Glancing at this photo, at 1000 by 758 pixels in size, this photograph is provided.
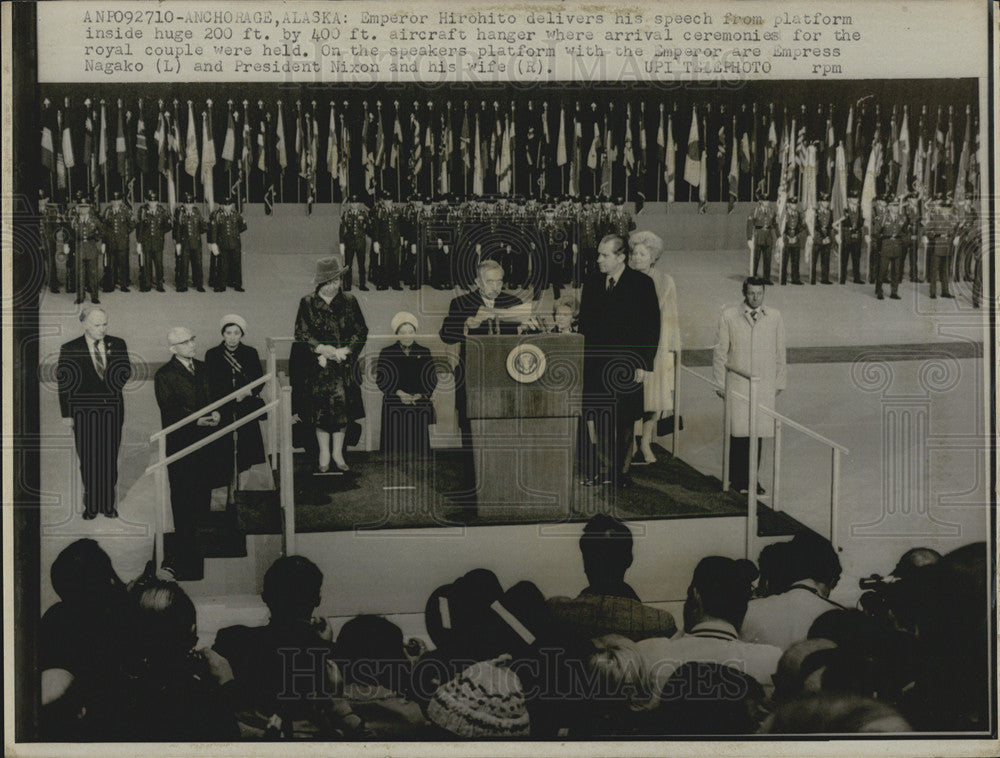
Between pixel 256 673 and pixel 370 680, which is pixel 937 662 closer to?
pixel 370 680

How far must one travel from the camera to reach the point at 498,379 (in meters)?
4.94

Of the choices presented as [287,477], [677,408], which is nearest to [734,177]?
[677,408]

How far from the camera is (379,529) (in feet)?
16.2

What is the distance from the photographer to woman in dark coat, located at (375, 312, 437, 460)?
5047mm

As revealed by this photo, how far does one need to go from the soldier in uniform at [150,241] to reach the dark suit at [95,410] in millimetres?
279

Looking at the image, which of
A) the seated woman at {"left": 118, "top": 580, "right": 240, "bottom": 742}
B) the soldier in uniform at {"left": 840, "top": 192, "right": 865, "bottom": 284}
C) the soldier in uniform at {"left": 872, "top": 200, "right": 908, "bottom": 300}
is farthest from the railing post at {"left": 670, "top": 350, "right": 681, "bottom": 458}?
the seated woman at {"left": 118, "top": 580, "right": 240, "bottom": 742}

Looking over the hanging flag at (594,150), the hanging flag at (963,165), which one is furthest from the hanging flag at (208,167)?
the hanging flag at (963,165)

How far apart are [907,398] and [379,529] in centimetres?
223

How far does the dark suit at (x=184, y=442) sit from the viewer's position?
4.96 metres

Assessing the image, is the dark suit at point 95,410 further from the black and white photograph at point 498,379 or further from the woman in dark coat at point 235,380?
the woman in dark coat at point 235,380

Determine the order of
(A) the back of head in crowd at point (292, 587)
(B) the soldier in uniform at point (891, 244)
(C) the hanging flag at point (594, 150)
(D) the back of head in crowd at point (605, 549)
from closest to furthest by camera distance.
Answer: (A) the back of head in crowd at point (292, 587) < (D) the back of head in crowd at point (605, 549) < (C) the hanging flag at point (594, 150) < (B) the soldier in uniform at point (891, 244)

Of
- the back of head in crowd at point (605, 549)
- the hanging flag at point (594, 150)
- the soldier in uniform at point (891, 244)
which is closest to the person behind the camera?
the back of head in crowd at point (605, 549)

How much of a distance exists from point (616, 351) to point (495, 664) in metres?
1.34

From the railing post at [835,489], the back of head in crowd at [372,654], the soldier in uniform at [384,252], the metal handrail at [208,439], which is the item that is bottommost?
the back of head in crowd at [372,654]
